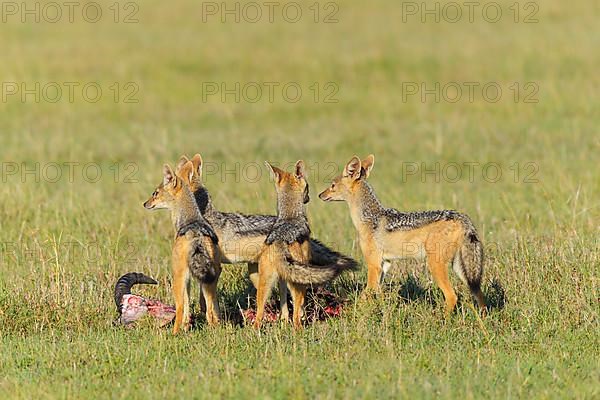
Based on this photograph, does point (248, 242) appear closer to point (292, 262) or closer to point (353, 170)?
point (292, 262)

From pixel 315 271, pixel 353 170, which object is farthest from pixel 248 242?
pixel 353 170

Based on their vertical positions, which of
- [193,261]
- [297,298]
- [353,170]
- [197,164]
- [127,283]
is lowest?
[297,298]

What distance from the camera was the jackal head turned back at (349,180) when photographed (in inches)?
426

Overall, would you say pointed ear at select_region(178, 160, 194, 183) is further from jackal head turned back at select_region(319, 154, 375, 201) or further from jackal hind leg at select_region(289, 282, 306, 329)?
jackal hind leg at select_region(289, 282, 306, 329)

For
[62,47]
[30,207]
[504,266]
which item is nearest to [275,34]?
[62,47]

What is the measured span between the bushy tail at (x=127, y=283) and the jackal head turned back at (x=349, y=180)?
6.78 feet

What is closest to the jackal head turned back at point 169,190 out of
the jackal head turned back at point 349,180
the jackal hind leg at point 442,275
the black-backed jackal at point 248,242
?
the black-backed jackal at point 248,242

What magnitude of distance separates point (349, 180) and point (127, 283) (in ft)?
8.55

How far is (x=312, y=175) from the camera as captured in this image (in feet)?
59.6

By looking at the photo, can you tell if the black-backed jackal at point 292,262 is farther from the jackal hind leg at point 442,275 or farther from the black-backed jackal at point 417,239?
the jackal hind leg at point 442,275

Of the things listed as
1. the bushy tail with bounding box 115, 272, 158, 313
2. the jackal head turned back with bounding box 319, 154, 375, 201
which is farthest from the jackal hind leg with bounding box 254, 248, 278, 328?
the jackal head turned back with bounding box 319, 154, 375, 201

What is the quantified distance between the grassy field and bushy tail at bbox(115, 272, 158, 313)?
10.4 inches

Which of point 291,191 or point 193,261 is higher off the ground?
point 291,191

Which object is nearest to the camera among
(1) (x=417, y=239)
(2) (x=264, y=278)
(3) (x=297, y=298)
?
(2) (x=264, y=278)
